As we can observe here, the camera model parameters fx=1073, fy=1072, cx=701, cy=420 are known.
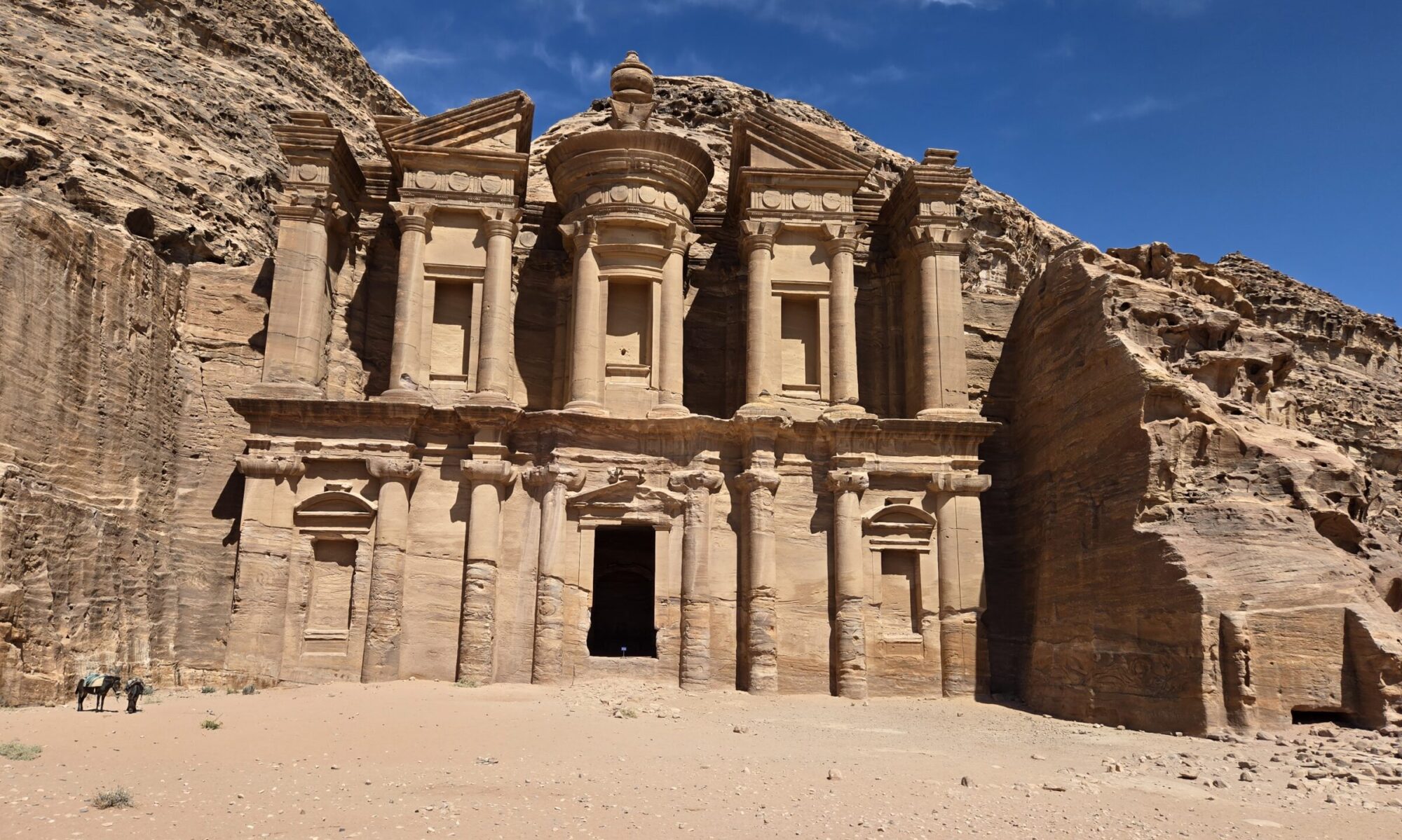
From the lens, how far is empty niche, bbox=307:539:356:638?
64.1ft

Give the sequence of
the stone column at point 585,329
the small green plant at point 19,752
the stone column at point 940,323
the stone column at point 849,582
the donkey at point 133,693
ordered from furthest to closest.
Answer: the stone column at point 940,323, the stone column at point 585,329, the stone column at point 849,582, the donkey at point 133,693, the small green plant at point 19,752

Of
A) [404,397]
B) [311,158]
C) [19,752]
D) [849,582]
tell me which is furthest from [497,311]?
[19,752]

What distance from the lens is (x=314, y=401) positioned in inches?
786

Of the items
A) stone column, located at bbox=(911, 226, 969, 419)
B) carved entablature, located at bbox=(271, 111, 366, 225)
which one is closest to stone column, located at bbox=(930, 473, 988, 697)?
stone column, located at bbox=(911, 226, 969, 419)

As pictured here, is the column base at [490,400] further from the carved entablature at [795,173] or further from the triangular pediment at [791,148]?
the triangular pediment at [791,148]

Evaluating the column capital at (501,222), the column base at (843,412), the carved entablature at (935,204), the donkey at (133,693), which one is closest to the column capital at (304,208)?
the column capital at (501,222)

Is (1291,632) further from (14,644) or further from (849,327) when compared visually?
(14,644)

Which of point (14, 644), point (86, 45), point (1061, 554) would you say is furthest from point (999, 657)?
point (86, 45)

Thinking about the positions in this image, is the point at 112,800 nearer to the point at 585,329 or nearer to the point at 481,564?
the point at 481,564

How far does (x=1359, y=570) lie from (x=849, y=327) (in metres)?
10.2

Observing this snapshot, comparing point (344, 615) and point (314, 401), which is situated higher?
point (314, 401)

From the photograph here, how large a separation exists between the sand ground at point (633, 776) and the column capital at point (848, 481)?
5082 millimetres

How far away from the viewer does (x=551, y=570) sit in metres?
19.7

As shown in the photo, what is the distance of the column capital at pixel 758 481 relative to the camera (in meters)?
20.5
